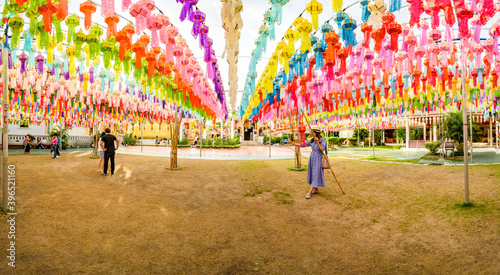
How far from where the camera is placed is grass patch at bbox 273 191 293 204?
5.31 metres

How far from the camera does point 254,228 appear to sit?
3871mm

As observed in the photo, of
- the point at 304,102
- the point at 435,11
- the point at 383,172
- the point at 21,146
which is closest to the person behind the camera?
the point at 435,11

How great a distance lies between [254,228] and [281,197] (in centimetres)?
187

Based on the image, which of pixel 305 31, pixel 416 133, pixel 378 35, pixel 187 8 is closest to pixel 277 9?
pixel 305 31

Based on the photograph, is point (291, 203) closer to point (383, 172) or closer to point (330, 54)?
point (330, 54)

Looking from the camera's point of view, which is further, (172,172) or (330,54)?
(172,172)

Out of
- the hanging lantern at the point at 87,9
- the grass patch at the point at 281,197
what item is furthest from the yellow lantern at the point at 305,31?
the grass patch at the point at 281,197

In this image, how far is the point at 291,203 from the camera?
5.20 m

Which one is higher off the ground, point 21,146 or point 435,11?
point 435,11

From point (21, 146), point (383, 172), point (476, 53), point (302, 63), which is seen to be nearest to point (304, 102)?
point (383, 172)

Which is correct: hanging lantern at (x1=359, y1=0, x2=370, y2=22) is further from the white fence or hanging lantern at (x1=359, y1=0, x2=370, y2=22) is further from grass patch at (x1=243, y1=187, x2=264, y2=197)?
the white fence

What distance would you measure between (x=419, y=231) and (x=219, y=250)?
2.95 m

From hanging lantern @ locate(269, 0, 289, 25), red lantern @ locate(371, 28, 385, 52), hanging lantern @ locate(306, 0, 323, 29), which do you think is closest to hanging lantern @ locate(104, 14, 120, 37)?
hanging lantern @ locate(269, 0, 289, 25)

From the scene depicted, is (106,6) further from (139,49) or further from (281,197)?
(281,197)
